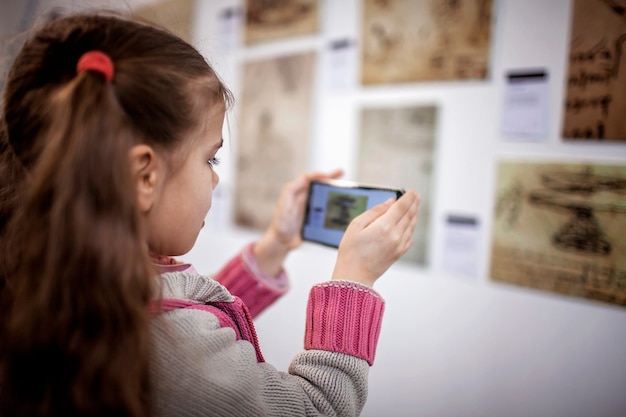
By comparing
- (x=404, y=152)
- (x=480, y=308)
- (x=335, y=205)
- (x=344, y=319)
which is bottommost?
(x=480, y=308)

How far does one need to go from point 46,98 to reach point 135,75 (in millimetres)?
93

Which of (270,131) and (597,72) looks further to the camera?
(270,131)

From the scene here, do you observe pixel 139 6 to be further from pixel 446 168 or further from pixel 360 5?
pixel 446 168

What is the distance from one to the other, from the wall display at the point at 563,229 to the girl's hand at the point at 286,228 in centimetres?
36

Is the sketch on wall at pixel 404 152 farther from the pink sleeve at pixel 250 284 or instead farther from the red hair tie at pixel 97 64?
the red hair tie at pixel 97 64

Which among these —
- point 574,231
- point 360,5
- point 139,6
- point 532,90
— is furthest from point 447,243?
point 139,6

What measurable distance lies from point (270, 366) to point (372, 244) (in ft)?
0.64

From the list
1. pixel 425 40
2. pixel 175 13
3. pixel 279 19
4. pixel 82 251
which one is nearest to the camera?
pixel 82 251

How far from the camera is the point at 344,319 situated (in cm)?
56

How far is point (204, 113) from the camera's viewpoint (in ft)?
1.75

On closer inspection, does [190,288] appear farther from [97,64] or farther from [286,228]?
[286,228]

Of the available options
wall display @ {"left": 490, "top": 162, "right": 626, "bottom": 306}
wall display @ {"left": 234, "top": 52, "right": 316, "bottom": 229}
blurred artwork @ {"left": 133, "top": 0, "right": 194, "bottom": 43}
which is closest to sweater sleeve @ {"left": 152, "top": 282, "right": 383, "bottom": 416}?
wall display @ {"left": 490, "top": 162, "right": 626, "bottom": 306}

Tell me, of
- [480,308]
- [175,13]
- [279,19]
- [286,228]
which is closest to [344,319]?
[286,228]

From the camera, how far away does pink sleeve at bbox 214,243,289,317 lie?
2.71 feet
